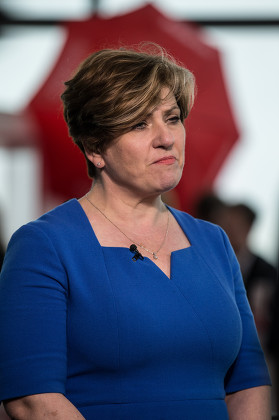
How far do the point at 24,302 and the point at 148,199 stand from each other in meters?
0.48

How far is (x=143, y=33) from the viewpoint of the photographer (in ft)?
13.5

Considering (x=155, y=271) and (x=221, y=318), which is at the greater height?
(x=155, y=271)

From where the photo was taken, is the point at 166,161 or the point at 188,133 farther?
the point at 188,133

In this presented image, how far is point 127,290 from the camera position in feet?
5.44

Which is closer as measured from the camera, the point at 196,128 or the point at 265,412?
the point at 265,412

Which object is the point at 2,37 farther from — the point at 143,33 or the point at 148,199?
the point at 148,199

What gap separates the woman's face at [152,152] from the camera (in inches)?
68.8

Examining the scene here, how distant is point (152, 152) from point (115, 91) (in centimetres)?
19

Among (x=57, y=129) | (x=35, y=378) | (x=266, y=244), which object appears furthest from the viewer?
(x=266, y=244)

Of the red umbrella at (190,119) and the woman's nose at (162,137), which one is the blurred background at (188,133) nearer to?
the red umbrella at (190,119)

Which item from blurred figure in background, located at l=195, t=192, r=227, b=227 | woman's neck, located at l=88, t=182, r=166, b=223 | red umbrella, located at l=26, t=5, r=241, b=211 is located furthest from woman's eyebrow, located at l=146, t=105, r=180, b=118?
blurred figure in background, located at l=195, t=192, r=227, b=227

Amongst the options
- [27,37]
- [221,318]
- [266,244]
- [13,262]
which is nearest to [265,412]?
[221,318]

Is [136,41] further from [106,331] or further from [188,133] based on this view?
[106,331]

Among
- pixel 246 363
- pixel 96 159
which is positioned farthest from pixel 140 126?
pixel 246 363
